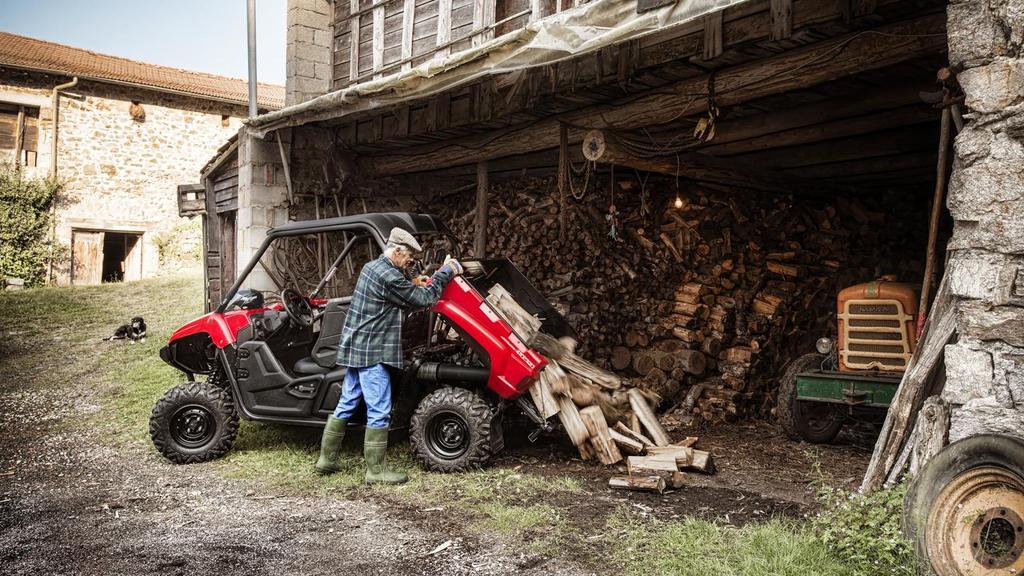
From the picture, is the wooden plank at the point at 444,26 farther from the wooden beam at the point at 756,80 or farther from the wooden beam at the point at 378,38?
the wooden beam at the point at 756,80

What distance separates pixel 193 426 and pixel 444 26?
19.5 ft

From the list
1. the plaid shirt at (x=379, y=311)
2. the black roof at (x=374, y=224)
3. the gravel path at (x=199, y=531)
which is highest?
the black roof at (x=374, y=224)

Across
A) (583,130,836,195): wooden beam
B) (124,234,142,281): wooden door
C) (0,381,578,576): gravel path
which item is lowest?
(0,381,578,576): gravel path

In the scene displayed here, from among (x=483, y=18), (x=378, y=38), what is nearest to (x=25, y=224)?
(x=378, y=38)

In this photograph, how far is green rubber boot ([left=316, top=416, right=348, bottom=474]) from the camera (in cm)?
470

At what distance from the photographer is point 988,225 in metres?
3.18

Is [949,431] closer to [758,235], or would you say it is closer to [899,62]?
[899,62]

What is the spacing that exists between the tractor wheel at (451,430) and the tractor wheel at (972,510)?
8.48 feet

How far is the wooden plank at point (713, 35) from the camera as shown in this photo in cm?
481

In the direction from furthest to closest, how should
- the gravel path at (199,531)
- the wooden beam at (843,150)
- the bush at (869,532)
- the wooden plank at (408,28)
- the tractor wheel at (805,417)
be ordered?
the wooden plank at (408,28) → the wooden beam at (843,150) → the tractor wheel at (805,417) → the gravel path at (199,531) → the bush at (869,532)

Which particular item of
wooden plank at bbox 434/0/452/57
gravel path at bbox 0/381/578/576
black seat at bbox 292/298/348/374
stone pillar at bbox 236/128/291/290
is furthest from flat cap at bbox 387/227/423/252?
wooden plank at bbox 434/0/452/57

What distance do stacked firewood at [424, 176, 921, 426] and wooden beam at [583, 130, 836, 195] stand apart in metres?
0.33

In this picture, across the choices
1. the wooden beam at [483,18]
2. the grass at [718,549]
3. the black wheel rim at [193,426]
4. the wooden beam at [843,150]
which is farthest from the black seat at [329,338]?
the wooden beam at [843,150]

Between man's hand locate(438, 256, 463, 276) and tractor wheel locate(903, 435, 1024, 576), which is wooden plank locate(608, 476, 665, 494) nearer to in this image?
tractor wheel locate(903, 435, 1024, 576)
